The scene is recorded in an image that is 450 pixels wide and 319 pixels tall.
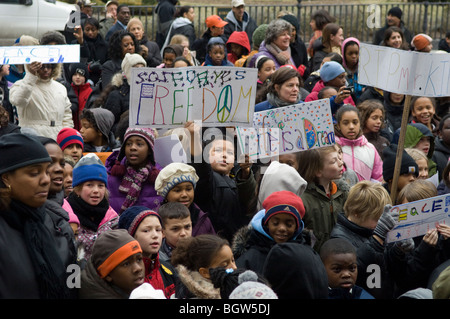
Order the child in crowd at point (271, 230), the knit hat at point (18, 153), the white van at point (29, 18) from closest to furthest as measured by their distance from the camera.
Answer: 1. the knit hat at point (18, 153)
2. the child in crowd at point (271, 230)
3. the white van at point (29, 18)

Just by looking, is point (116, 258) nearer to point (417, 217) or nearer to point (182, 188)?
point (182, 188)

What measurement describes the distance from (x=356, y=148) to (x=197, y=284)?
322 centimetres

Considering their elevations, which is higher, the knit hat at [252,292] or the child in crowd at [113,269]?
the knit hat at [252,292]

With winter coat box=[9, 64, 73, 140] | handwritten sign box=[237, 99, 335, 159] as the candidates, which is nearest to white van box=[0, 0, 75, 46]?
winter coat box=[9, 64, 73, 140]

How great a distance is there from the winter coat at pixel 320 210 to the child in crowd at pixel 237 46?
545cm

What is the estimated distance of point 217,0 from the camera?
1906 cm

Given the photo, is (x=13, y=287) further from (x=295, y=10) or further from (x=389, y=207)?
(x=295, y=10)

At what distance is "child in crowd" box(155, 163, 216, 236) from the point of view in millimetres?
5430

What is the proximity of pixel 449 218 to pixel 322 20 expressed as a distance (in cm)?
721

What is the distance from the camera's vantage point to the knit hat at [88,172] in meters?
5.26

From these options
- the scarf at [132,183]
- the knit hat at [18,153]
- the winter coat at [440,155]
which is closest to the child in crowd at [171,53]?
the winter coat at [440,155]

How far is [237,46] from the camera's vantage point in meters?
10.9

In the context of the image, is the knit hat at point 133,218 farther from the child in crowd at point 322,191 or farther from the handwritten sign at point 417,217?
the handwritten sign at point 417,217

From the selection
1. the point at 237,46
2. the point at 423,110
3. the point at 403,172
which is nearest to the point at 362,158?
the point at 403,172
